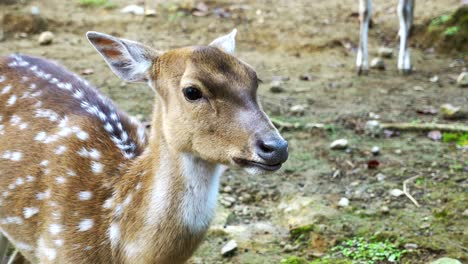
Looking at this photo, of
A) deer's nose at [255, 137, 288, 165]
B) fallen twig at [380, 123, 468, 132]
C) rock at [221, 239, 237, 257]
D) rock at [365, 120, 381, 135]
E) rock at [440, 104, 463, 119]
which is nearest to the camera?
deer's nose at [255, 137, 288, 165]

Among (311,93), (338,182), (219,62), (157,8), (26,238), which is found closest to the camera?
(219,62)

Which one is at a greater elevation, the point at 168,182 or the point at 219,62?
the point at 219,62

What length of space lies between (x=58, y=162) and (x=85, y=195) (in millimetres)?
239

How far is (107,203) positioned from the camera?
3006mm

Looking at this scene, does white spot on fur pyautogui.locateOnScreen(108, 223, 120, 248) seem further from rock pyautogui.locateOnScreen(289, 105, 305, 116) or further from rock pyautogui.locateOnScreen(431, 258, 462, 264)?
rock pyautogui.locateOnScreen(289, 105, 305, 116)

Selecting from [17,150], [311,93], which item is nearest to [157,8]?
[311,93]

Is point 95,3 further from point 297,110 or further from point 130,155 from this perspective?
point 130,155

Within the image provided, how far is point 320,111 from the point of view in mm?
6016

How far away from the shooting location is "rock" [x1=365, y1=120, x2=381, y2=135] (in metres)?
5.48

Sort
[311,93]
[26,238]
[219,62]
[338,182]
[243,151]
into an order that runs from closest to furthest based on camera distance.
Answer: [243,151]
[219,62]
[26,238]
[338,182]
[311,93]

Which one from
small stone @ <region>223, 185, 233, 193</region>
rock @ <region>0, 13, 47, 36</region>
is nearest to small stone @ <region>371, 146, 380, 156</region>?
small stone @ <region>223, 185, 233, 193</region>

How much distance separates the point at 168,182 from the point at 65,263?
63cm

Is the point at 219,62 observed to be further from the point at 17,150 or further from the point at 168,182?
the point at 17,150

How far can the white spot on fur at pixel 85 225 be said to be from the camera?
9.73 ft
